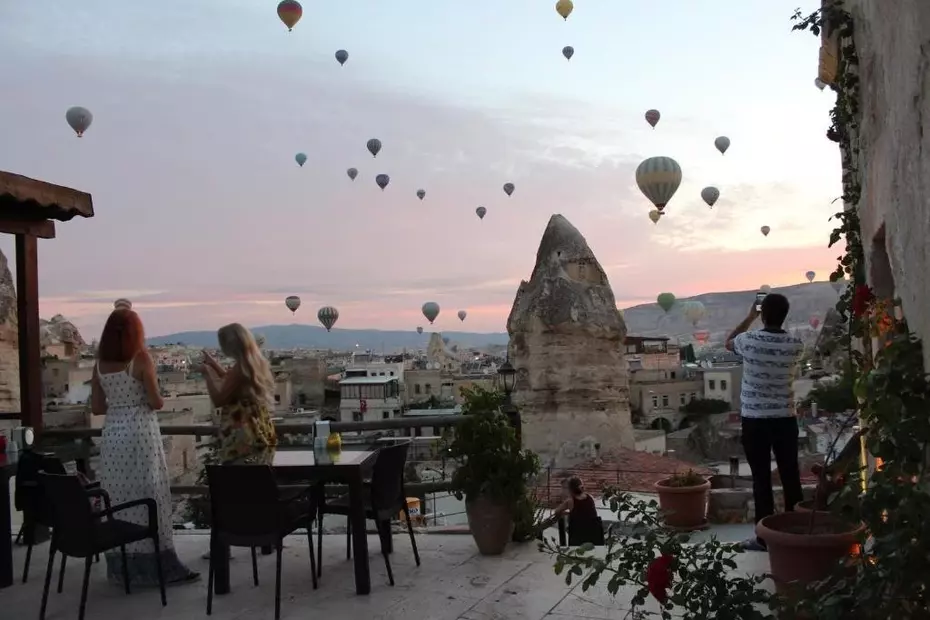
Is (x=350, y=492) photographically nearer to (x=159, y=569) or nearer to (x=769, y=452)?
(x=159, y=569)

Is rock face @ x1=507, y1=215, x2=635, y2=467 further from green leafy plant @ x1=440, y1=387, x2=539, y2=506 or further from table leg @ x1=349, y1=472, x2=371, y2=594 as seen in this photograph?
table leg @ x1=349, y1=472, x2=371, y2=594

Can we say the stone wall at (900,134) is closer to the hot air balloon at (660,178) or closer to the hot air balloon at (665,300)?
the hot air balloon at (660,178)

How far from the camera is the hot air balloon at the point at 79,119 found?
25.8 metres

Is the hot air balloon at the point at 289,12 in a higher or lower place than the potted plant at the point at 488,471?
higher

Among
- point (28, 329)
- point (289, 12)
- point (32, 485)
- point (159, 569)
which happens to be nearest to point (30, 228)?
point (28, 329)

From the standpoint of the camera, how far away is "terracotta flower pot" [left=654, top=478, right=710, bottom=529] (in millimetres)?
5797

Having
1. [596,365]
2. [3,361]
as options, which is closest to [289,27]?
[3,361]

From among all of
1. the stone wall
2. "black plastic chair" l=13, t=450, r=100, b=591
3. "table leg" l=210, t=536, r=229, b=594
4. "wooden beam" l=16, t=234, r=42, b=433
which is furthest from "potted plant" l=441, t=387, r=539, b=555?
"wooden beam" l=16, t=234, r=42, b=433

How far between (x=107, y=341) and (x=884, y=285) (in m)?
3.72

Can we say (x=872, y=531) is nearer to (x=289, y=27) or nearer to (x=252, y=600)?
(x=252, y=600)

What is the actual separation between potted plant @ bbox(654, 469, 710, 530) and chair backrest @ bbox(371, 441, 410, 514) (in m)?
2.24

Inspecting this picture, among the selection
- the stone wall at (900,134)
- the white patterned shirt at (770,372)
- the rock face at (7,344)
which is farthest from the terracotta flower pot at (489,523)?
the rock face at (7,344)

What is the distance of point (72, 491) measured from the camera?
3758 mm

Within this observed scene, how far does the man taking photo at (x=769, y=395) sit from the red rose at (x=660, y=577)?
83.4 inches
